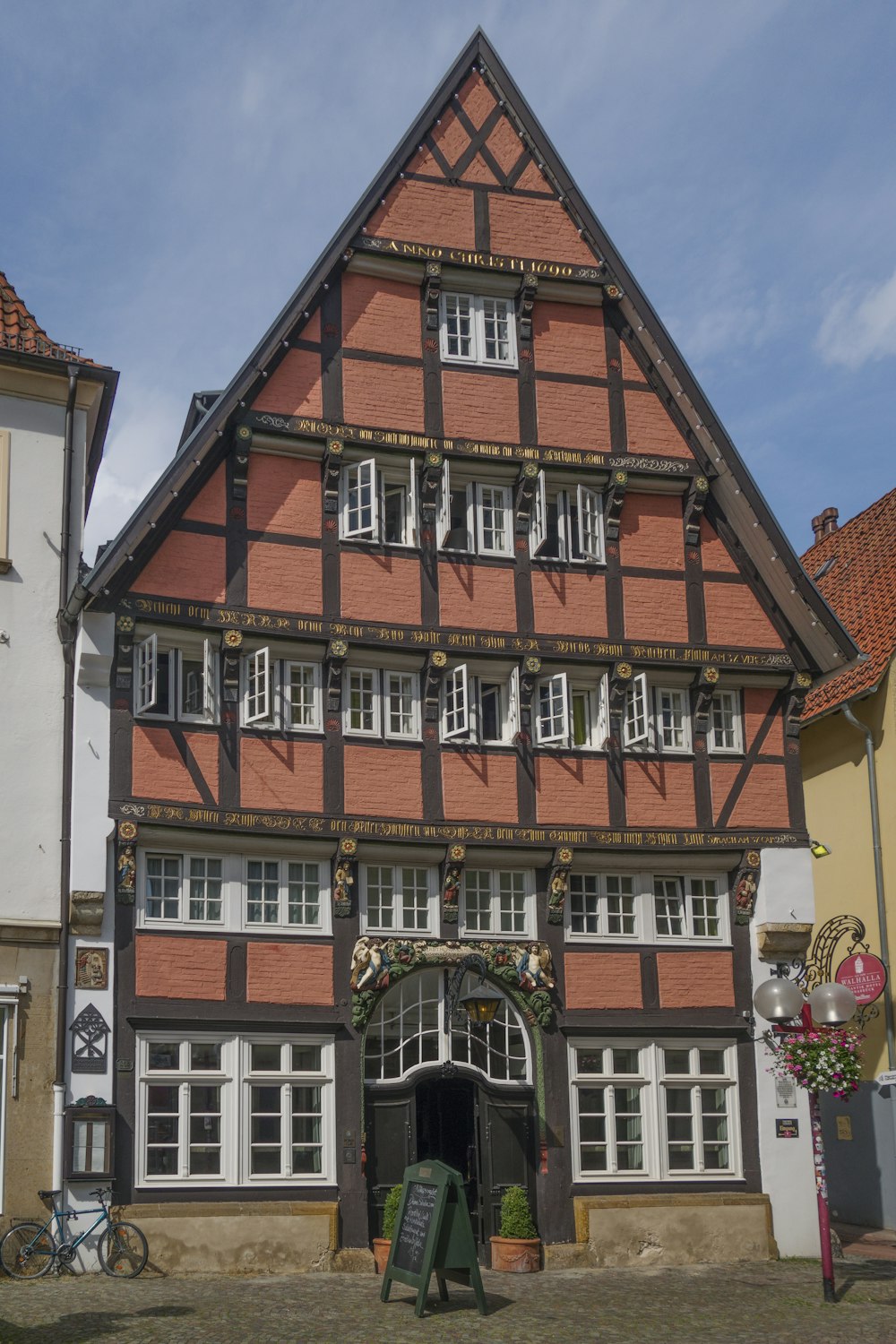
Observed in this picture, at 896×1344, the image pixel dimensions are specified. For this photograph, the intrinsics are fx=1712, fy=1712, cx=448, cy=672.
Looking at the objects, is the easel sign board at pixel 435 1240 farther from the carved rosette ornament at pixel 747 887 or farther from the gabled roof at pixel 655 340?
the gabled roof at pixel 655 340

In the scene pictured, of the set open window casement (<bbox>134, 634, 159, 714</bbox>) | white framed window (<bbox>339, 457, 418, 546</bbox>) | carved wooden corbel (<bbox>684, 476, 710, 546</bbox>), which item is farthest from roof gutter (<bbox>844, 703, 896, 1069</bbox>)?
open window casement (<bbox>134, 634, 159, 714</bbox>)

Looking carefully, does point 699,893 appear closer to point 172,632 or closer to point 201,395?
point 172,632

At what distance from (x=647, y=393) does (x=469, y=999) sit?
29.5ft

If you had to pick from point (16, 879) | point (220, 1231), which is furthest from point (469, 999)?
point (16, 879)

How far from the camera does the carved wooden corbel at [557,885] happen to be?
21.8m

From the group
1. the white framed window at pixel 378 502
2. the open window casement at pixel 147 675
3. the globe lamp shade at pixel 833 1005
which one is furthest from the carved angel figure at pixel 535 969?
the open window casement at pixel 147 675

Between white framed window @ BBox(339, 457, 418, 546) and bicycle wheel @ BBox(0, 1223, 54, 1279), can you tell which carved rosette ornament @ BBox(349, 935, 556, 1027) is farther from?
white framed window @ BBox(339, 457, 418, 546)

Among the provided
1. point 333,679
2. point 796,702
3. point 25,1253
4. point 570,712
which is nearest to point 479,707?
point 570,712

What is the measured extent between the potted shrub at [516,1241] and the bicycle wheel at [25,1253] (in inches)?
206

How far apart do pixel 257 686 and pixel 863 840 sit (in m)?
10.3

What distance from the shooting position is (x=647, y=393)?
78.6 ft

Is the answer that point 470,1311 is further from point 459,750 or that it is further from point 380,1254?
point 459,750

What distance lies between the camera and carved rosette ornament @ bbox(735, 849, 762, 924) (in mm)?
22547

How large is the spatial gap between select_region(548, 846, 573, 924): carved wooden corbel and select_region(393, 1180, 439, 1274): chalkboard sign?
217 inches
